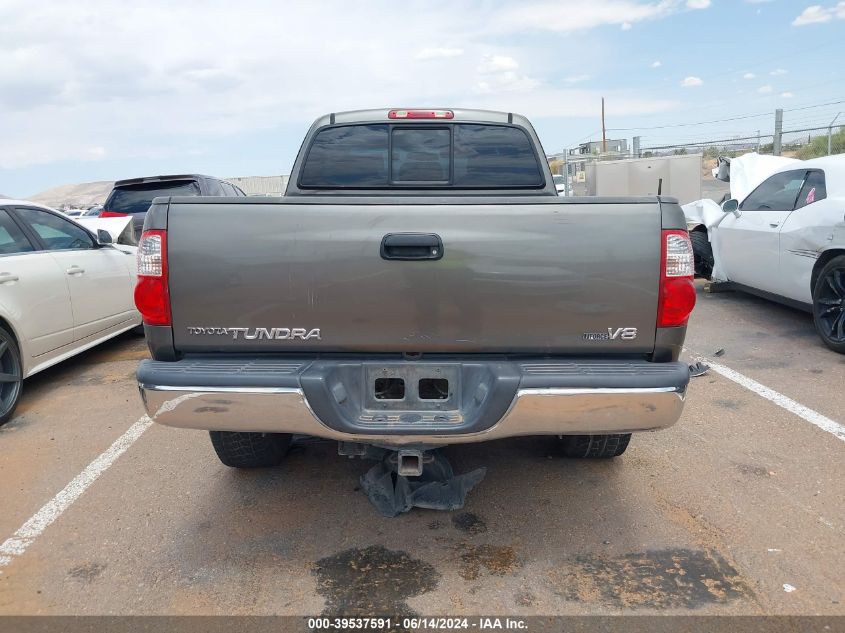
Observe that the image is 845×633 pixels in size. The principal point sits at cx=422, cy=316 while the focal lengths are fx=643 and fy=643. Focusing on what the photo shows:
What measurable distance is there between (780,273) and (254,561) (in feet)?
19.4

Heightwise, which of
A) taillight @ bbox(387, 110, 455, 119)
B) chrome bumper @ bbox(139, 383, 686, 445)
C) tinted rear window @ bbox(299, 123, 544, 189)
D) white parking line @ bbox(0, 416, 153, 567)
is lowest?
white parking line @ bbox(0, 416, 153, 567)

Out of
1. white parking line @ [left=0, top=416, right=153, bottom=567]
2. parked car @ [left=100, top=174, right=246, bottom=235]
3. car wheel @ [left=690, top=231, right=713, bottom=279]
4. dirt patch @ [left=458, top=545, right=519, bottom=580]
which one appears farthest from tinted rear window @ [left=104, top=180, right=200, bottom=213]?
dirt patch @ [left=458, top=545, right=519, bottom=580]

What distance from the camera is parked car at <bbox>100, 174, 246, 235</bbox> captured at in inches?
364

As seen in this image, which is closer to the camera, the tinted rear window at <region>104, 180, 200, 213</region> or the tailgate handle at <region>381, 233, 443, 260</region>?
the tailgate handle at <region>381, 233, 443, 260</region>

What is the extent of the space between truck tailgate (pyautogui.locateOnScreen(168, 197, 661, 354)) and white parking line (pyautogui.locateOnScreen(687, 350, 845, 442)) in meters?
2.38

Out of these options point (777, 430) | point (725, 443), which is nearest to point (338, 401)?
point (725, 443)

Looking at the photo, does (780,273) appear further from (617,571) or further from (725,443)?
(617,571)

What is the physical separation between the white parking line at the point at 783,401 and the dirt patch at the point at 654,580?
1870mm

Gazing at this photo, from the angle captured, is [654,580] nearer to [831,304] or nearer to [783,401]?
[783,401]

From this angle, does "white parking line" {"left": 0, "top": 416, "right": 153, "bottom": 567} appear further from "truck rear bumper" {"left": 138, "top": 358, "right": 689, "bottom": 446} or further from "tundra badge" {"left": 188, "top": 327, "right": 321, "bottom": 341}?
"tundra badge" {"left": 188, "top": 327, "right": 321, "bottom": 341}

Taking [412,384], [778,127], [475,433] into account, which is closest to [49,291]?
[412,384]

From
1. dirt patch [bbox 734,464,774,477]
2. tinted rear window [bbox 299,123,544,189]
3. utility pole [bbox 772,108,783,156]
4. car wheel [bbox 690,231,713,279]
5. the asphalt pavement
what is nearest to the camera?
the asphalt pavement

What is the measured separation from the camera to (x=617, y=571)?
279cm

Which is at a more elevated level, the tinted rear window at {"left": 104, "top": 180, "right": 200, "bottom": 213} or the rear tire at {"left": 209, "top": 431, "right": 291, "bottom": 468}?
the tinted rear window at {"left": 104, "top": 180, "right": 200, "bottom": 213}
